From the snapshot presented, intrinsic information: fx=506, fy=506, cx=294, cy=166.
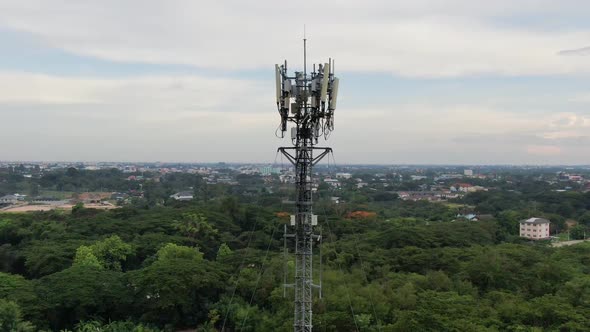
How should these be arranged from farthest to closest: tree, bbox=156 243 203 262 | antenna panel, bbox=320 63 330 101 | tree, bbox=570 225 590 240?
tree, bbox=570 225 590 240, tree, bbox=156 243 203 262, antenna panel, bbox=320 63 330 101

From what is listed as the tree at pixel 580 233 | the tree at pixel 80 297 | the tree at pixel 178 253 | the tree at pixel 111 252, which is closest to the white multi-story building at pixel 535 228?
the tree at pixel 580 233

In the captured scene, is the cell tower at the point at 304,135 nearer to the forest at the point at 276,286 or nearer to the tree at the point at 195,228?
the forest at the point at 276,286

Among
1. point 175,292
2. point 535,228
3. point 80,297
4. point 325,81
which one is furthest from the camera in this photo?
point 535,228

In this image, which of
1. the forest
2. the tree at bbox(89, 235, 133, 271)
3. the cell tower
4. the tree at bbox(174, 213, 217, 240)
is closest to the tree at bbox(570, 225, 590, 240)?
the forest

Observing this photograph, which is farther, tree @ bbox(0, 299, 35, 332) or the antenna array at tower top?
tree @ bbox(0, 299, 35, 332)

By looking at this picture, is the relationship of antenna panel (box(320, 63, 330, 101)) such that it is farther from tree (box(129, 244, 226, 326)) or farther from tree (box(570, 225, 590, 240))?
tree (box(570, 225, 590, 240))

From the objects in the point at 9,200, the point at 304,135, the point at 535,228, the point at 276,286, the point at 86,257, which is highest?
the point at 304,135

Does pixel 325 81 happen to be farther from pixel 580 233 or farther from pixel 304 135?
pixel 580 233

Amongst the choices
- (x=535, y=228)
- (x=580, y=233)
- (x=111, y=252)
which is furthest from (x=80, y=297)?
(x=580, y=233)

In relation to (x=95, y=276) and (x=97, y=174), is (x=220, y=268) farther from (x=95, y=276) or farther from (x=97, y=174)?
(x=97, y=174)
